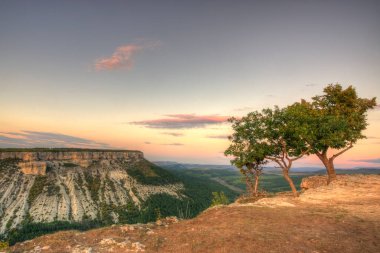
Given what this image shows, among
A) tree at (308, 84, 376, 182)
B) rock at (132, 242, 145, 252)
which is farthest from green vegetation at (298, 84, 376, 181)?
rock at (132, 242, 145, 252)

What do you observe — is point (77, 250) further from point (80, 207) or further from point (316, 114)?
point (80, 207)

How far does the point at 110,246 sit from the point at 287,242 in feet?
38.0

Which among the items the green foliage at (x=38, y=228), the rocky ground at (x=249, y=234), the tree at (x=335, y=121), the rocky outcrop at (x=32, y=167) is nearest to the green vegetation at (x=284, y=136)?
the tree at (x=335, y=121)

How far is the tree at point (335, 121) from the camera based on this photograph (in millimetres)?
39062

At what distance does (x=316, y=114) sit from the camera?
43.7 metres

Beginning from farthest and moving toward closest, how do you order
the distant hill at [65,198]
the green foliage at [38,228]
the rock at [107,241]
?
1. the distant hill at [65,198]
2. the green foliage at [38,228]
3. the rock at [107,241]

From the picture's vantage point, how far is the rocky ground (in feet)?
54.1

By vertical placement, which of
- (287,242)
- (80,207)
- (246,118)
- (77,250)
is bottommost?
(80,207)

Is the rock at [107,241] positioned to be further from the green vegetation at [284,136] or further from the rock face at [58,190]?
the rock face at [58,190]

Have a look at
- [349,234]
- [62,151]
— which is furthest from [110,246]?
[62,151]

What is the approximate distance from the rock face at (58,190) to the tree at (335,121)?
127575mm

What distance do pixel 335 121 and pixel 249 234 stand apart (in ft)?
93.1

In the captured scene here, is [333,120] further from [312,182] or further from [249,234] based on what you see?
[249,234]

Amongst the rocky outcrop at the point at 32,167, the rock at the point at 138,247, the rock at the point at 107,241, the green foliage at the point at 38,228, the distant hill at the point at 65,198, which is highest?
the rock at the point at 138,247
